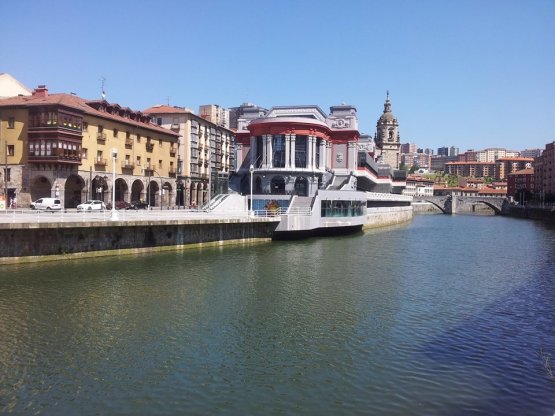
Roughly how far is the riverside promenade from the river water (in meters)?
1.86

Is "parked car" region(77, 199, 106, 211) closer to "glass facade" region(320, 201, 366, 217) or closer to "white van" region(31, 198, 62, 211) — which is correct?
"white van" region(31, 198, 62, 211)

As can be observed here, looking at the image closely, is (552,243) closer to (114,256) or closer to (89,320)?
(114,256)

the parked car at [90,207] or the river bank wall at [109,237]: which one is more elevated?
the parked car at [90,207]

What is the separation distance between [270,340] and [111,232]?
76.4 ft

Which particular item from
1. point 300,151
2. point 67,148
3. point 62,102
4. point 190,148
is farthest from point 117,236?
point 190,148

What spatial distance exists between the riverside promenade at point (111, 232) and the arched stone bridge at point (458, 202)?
433 ft

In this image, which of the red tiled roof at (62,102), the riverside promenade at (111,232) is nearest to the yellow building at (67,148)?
the red tiled roof at (62,102)

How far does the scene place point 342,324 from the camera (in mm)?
20688

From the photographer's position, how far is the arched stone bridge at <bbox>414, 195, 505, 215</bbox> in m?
160

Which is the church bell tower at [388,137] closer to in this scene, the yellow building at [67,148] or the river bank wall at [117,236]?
the yellow building at [67,148]

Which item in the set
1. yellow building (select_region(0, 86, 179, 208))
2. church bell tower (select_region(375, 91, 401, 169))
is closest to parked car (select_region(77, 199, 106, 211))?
yellow building (select_region(0, 86, 179, 208))

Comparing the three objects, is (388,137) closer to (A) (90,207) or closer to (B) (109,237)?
(A) (90,207)

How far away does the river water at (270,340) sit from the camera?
13.3m

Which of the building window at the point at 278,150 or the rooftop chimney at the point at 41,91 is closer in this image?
the rooftop chimney at the point at 41,91
